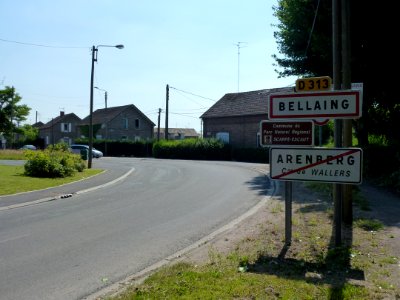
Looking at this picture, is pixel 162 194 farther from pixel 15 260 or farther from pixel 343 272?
pixel 343 272

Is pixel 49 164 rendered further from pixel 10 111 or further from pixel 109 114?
pixel 109 114

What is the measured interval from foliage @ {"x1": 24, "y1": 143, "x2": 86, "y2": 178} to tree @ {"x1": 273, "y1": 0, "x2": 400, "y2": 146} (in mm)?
11043

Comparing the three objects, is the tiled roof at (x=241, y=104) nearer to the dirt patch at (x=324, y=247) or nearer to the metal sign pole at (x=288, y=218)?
the dirt patch at (x=324, y=247)

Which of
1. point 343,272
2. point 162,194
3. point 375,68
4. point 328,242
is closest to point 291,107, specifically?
point 328,242

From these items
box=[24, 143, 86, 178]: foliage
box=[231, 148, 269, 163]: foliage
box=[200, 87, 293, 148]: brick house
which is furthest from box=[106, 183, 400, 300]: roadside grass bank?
box=[200, 87, 293, 148]: brick house

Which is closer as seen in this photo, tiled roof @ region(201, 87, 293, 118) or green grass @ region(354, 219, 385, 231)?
green grass @ region(354, 219, 385, 231)

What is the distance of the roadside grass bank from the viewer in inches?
186

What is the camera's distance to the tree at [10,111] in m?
47.2

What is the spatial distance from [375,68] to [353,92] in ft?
33.8

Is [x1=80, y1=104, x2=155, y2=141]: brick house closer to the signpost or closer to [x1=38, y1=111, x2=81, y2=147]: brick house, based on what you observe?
[x1=38, y1=111, x2=81, y2=147]: brick house

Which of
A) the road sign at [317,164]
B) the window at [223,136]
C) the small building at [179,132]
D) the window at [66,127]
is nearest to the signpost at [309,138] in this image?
the road sign at [317,164]

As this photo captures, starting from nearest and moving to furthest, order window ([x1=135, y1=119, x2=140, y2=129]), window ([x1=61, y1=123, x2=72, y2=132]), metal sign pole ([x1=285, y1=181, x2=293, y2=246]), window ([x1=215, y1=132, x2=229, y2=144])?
metal sign pole ([x1=285, y1=181, x2=293, y2=246])
window ([x1=215, y1=132, x2=229, y2=144])
window ([x1=135, y1=119, x2=140, y2=129])
window ([x1=61, y1=123, x2=72, y2=132])

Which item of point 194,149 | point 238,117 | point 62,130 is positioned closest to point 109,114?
point 62,130

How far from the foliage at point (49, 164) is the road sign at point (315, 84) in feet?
52.7
